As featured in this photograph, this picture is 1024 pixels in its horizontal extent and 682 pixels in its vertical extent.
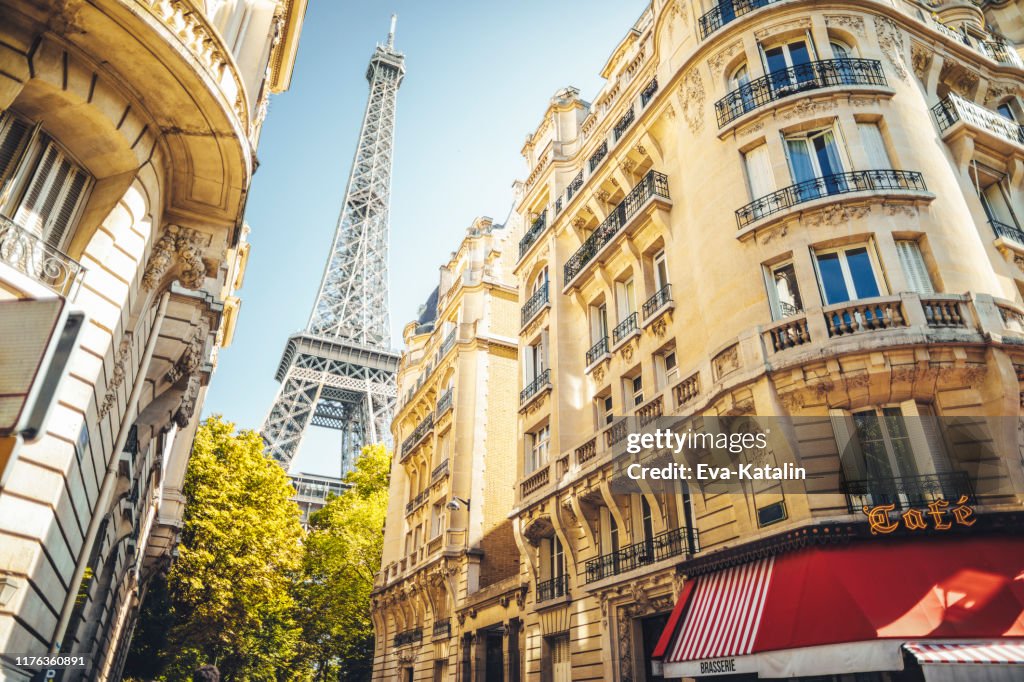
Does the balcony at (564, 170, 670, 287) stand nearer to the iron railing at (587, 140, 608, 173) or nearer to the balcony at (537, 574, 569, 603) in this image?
the iron railing at (587, 140, 608, 173)

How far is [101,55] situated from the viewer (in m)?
8.36

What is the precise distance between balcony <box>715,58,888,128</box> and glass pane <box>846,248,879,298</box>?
4317 millimetres

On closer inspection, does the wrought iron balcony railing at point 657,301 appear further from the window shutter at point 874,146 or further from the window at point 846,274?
the window shutter at point 874,146

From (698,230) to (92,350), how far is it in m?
12.9

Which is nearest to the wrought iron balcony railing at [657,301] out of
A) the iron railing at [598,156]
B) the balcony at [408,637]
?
the iron railing at [598,156]

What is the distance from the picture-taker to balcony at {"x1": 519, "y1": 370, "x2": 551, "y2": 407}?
21.7 metres

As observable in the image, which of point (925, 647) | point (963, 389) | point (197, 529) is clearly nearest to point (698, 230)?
point (963, 389)

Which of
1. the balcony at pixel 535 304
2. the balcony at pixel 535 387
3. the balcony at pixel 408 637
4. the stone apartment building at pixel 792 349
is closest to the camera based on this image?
the stone apartment building at pixel 792 349

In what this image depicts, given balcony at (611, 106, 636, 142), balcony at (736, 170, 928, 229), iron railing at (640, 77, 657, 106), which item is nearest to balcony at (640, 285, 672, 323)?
balcony at (736, 170, 928, 229)

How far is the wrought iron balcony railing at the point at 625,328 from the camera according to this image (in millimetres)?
18250

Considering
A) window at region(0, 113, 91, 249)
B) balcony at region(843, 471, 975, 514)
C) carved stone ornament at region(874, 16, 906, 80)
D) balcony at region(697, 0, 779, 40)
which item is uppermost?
balcony at region(697, 0, 779, 40)

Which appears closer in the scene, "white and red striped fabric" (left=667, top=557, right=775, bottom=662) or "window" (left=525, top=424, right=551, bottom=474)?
"white and red striped fabric" (left=667, top=557, right=775, bottom=662)

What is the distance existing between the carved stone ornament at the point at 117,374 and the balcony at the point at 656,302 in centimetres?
1202

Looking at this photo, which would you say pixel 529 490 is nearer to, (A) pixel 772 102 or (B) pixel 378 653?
(A) pixel 772 102
